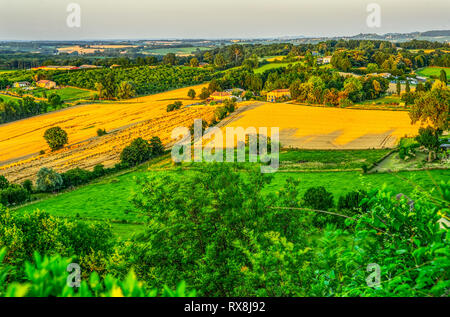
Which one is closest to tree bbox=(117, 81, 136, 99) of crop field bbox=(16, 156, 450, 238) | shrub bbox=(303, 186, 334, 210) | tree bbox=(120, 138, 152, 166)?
tree bbox=(120, 138, 152, 166)

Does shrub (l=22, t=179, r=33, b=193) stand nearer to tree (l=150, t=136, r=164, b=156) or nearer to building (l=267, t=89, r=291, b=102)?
tree (l=150, t=136, r=164, b=156)

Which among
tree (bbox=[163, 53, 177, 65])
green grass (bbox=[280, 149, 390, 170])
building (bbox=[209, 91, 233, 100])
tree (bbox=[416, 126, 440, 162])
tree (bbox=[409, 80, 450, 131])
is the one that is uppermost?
tree (bbox=[163, 53, 177, 65])

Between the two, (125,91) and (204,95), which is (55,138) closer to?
(204,95)

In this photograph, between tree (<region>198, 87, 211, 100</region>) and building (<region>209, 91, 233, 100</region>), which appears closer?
building (<region>209, 91, 233, 100</region>)

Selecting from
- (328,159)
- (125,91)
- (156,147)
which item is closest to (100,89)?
(125,91)

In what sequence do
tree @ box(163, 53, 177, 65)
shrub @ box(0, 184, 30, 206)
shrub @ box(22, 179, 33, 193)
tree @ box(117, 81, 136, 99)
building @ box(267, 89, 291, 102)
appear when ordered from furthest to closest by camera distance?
tree @ box(163, 53, 177, 65) < tree @ box(117, 81, 136, 99) < building @ box(267, 89, 291, 102) < shrub @ box(22, 179, 33, 193) < shrub @ box(0, 184, 30, 206)

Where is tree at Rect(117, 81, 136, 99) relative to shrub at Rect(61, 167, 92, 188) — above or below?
above
